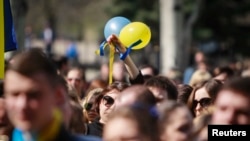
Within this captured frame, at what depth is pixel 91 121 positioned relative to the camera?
331 inches

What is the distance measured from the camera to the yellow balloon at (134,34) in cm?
928

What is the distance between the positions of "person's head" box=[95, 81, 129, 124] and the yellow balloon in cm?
85

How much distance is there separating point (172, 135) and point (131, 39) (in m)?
4.21

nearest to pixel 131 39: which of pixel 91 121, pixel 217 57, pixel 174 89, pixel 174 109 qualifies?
pixel 91 121

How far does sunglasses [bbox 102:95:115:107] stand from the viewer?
26.2ft

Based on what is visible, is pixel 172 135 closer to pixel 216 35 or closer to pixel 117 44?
pixel 117 44

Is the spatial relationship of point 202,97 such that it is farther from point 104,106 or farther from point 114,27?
point 114,27

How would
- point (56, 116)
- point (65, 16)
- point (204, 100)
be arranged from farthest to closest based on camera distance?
point (65, 16) → point (204, 100) → point (56, 116)

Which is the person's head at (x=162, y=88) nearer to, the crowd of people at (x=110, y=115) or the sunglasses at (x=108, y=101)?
the sunglasses at (x=108, y=101)

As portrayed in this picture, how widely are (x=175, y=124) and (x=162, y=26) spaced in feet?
56.5

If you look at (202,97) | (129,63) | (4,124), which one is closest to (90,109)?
(129,63)

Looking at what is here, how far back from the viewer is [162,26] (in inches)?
878

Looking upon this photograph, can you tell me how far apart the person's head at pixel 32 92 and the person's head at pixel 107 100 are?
3130 millimetres

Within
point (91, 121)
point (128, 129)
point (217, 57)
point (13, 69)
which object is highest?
point (13, 69)
